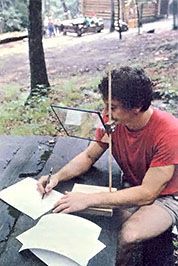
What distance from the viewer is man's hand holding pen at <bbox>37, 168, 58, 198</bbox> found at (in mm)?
1439

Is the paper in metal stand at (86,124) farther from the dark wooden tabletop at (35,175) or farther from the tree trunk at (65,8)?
the tree trunk at (65,8)

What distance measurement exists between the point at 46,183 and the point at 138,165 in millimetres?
362

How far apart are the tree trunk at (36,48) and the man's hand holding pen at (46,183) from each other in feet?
5.30

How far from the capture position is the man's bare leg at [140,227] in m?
1.39

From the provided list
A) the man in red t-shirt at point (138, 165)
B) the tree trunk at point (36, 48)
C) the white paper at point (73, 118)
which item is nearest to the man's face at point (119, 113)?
the man in red t-shirt at point (138, 165)

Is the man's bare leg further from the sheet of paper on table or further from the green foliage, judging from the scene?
the green foliage

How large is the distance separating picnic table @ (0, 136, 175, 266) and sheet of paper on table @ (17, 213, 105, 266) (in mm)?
20

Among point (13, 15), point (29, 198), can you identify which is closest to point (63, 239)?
point (29, 198)

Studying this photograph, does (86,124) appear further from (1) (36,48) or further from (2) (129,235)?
(1) (36,48)

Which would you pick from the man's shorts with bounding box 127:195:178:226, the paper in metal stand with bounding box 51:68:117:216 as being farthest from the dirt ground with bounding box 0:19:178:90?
the man's shorts with bounding box 127:195:178:226

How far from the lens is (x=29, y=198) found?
1420 millimetres

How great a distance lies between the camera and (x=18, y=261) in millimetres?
1099

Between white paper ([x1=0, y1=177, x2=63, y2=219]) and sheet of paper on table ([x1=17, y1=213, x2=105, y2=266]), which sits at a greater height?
sheet of paper on table ([x1=17, y1=213, x2=105, y2=266])

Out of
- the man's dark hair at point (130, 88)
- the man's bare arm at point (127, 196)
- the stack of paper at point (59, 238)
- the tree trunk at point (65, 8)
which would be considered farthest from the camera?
the tree trunk at point (65, 8)
